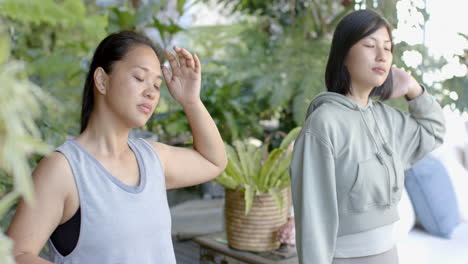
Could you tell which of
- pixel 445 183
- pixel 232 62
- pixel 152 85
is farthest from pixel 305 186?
pixel 232 62

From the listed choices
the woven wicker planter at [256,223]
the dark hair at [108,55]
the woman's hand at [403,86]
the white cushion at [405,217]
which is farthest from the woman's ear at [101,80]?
the white cushion at [405,217]

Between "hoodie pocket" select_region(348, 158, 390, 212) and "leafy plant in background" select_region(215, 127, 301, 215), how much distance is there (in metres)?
0.58

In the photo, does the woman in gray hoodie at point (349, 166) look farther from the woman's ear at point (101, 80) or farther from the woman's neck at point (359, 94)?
the woman's ear at point (101, 80)

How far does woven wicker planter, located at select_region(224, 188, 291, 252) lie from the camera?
180cm

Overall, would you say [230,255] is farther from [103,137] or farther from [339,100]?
[103,137]

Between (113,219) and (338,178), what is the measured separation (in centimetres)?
55

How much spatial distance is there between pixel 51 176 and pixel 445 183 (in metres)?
1.96

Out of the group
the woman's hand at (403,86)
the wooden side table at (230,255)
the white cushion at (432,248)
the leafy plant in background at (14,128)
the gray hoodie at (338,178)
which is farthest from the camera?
the white cushion at (432,248)

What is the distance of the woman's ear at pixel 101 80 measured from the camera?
3.20 feet

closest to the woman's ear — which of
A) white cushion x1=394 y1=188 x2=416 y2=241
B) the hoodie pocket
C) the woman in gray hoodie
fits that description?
the woman in gray hoodie

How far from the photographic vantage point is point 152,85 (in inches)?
38.2

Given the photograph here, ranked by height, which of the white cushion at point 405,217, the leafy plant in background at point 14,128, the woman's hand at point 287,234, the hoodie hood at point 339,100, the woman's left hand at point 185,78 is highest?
the leafy plant in background at point 14,128

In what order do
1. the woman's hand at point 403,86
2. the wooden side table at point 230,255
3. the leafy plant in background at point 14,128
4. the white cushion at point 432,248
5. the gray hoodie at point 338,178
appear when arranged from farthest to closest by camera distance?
the white cushion at point 432,248 < the wooden side table at point 230,255 < the woman's hand at point 403,86 < the gray hoodie at point 338,178 < the leafy plant in background at point 14,128

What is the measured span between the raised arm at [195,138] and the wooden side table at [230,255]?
74 centimetres
